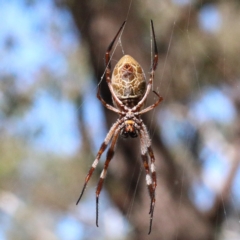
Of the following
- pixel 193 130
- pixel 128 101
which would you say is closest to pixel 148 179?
pixel 128 101

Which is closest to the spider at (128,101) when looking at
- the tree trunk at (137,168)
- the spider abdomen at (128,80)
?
the spider abdomen at (128,80)

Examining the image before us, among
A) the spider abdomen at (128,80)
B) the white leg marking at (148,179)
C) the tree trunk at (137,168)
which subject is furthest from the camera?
the tree trunk at (137,168)

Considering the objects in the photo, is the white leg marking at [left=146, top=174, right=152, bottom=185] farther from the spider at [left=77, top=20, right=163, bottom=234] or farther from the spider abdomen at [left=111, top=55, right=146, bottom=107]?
the spider abdomen at [left=111, top=55, right=146, bottom=107]

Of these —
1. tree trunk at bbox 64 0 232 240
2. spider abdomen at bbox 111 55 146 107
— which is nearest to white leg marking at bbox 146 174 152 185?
spider abdomen at bbox 111 55 146 107

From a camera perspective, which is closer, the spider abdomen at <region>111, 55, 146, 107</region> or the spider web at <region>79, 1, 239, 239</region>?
the spider abdomen at <region>111, 55, 146, 107</region>

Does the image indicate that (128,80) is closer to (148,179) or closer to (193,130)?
(148,179)

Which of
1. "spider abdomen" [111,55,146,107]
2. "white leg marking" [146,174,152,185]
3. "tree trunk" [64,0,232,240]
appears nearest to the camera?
"spider abdomen" [111,55,146,107]

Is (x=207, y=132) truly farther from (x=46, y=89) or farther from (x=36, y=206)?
(x=36, y=206)

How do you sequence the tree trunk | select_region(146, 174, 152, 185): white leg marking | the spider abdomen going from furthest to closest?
1. the tree trunk
2. select_region(146, 174, 152, 185): white leg marking
3. the spider abdomen

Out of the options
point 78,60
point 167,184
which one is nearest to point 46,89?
point 78,60

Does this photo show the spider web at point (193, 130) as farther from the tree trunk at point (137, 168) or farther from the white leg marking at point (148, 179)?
the white leg marking at point (148, 179)
